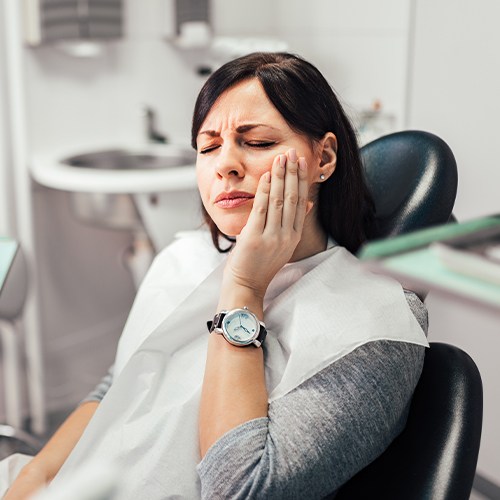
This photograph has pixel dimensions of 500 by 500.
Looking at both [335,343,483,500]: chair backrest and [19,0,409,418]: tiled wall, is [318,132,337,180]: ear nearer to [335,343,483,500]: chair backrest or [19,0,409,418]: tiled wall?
[335,343,483,500]: chair backrest

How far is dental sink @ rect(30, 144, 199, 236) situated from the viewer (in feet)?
7.53

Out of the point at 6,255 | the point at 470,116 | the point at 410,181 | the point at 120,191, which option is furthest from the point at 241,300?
the point at 470,116

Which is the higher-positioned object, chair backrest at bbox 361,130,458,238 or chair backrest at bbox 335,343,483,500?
chair backrest at bbox 361,130,458,238

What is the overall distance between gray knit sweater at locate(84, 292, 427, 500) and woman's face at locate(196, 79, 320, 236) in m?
0.30

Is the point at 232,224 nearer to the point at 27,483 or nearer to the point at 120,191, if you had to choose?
the point at 27,483

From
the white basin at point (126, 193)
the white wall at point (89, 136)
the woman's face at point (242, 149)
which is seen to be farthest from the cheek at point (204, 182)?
the white wall at point (89, 136)

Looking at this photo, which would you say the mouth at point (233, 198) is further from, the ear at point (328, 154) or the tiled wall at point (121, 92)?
the tiled wall at point (121, 92)

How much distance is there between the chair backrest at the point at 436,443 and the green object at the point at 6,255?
72 cm

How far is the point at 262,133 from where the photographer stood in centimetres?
125

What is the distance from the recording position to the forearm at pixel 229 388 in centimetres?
111

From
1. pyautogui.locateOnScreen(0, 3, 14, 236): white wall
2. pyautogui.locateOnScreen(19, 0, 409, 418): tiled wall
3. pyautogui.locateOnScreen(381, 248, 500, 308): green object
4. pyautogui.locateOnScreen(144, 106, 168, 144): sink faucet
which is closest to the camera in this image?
pyautogui.locateOnScreen(381, 248, 500, 308): green object

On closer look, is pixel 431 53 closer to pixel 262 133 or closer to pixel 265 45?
pixel 265 45

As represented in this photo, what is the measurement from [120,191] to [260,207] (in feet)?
3.88

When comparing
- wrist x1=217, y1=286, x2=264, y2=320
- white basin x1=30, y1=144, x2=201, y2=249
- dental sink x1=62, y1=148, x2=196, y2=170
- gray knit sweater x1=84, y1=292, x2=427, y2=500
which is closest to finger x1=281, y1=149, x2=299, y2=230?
wrist x1=217, y1=286, x2=264, y2=320
